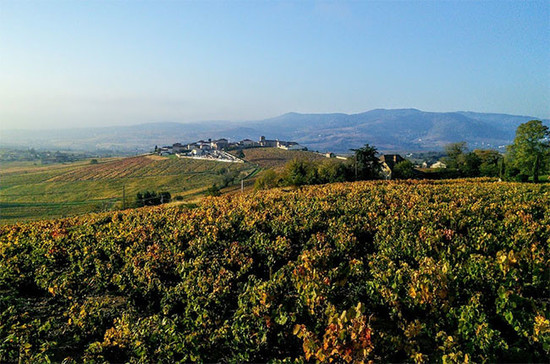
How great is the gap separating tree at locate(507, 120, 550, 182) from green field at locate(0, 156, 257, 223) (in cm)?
5129

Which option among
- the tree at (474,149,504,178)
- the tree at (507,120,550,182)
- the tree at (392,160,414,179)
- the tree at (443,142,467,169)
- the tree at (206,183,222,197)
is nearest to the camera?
the tree at (206,183,222,197)

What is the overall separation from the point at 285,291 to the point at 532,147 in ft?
191

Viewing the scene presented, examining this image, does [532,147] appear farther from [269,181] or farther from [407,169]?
[269,181]

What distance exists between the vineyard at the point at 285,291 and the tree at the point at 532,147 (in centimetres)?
4353

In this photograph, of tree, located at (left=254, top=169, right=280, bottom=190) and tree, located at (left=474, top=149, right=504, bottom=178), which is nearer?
tree, located at (left=254, top=169, right=280, bottom=190)

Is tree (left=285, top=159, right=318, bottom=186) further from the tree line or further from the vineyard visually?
the vineyard

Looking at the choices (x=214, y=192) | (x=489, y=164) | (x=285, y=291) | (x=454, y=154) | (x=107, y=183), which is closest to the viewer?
(x=285, y=291)

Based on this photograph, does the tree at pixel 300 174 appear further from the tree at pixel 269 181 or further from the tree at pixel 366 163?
the tree at pixel 366 163

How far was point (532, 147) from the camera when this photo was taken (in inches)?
2034

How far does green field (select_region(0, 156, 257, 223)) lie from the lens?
63.2m

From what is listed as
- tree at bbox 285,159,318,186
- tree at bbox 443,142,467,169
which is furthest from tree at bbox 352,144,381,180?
tree at bbox 443,142,467,169

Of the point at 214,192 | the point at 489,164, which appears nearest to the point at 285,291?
the point at 214,192

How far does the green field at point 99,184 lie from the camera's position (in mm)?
63250

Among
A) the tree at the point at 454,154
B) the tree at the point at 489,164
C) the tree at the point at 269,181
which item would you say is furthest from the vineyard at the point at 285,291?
the tree at the point at 454,154
